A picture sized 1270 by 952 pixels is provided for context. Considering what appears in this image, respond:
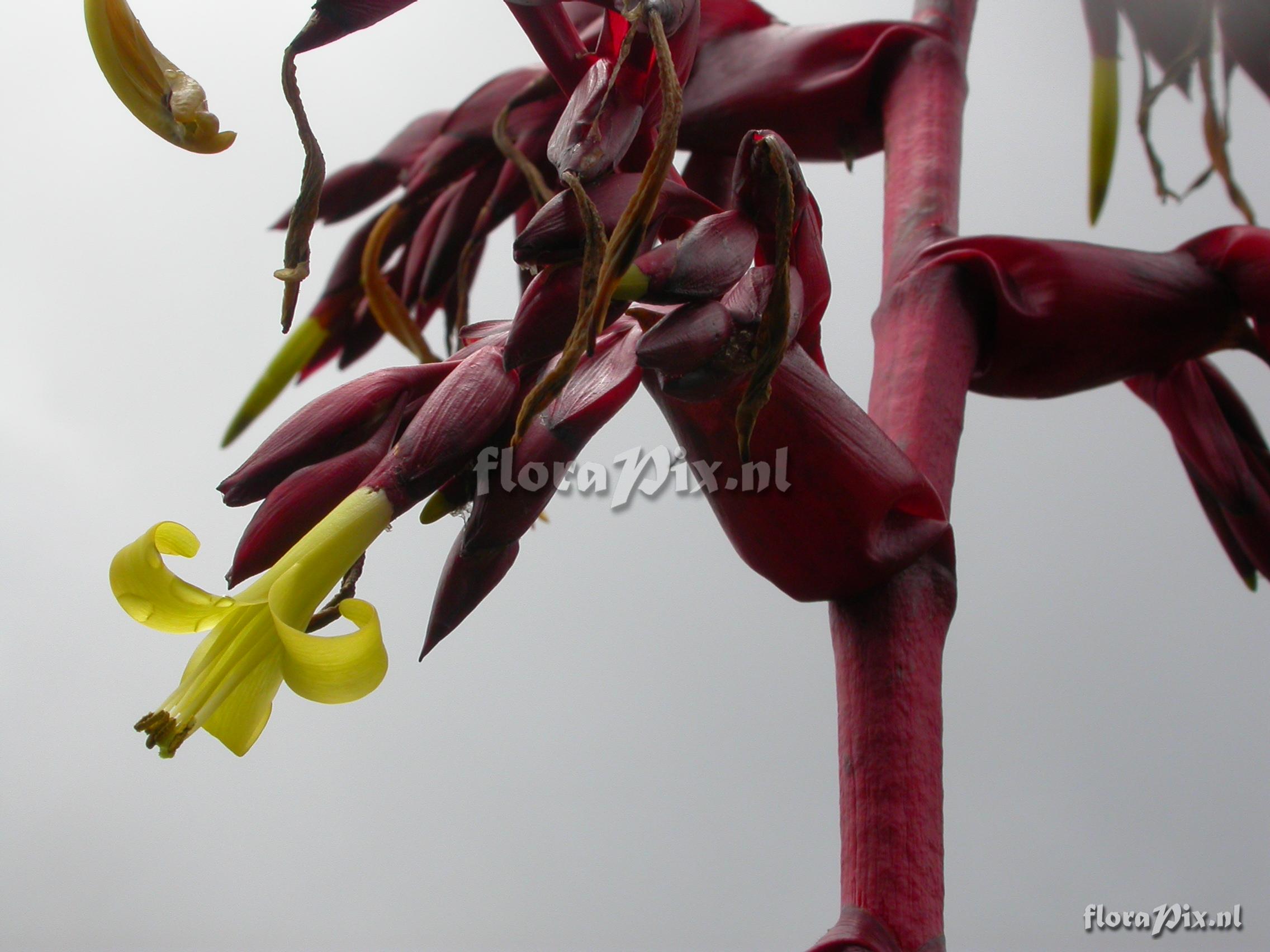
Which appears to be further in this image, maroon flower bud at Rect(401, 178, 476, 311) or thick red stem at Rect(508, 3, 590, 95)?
maroon flower bud at Rect(401, 178, 476, 311)

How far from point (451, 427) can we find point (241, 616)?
0.19 feet

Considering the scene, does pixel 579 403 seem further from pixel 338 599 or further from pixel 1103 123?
pixel 1103 123

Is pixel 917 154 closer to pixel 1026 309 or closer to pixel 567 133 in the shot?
pixel 1026 309

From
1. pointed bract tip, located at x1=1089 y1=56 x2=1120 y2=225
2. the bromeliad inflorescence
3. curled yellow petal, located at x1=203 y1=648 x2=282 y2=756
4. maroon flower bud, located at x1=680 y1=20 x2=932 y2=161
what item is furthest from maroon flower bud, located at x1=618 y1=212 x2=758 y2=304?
pointed bract tip, located at x1=1089 y1=56 x2=1120 y2=225

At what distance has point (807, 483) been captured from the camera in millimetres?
250

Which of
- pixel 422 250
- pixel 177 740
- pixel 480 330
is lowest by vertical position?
pixel 177 740

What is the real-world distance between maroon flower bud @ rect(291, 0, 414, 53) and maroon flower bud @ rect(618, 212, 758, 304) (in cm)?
8

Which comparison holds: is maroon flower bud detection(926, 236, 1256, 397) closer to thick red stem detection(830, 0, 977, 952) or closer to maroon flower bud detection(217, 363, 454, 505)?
thick red stem detection(830, 0, 977, 952)

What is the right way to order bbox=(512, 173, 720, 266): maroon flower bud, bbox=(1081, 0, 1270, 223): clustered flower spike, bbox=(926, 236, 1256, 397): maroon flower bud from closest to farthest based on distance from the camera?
bbox=(512, 173, 720, 266): maroon flower bud
bbox=(926, 236, 1256, 397): maroon flower bud
bbox=(1081, 0, 1270, 223): clustered flower spike

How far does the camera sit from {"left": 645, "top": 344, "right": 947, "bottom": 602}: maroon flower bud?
0.24m

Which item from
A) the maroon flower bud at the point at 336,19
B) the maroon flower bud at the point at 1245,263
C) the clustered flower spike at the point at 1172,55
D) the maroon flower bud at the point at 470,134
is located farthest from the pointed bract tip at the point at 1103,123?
the maroon flower bud at the point at 336,19

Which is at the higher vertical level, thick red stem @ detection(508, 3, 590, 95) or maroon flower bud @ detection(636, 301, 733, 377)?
thick red stem @ detection(508, 3, 590, 95)

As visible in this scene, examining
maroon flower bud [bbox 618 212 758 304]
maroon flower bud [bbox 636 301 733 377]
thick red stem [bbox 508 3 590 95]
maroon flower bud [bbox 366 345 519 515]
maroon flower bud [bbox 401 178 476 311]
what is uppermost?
maroon flower bud [bbox 401 178 476 311]

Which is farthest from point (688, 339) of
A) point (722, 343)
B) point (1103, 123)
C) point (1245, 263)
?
point (1103, 123)
